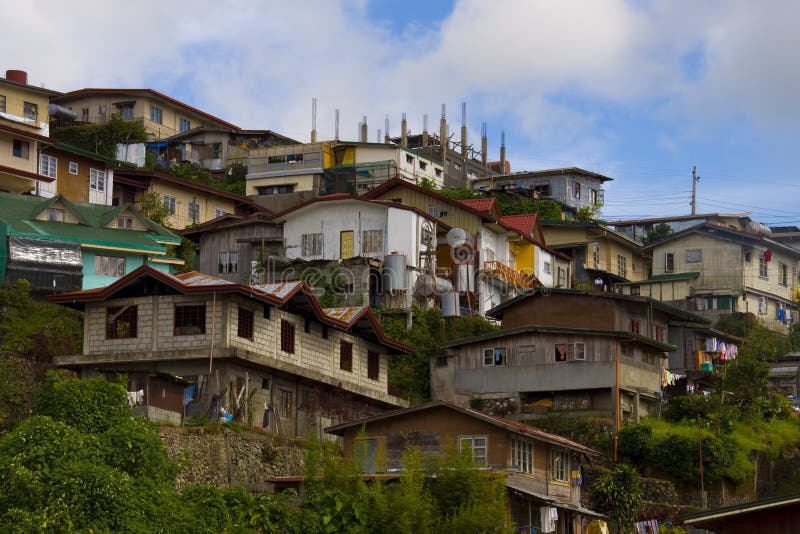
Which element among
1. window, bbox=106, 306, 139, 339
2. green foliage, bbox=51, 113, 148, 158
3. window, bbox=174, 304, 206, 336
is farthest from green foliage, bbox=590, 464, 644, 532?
green foliage, bbox=51, 113, 148, 158

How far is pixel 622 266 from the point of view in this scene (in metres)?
82.2

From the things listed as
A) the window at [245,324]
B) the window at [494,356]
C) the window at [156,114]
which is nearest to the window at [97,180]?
the window at [156,114]

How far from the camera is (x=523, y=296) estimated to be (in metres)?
60.0

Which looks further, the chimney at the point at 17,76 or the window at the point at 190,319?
the chimney at the point at 17,76

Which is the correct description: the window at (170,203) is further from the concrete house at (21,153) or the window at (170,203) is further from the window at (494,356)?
the window at (494,356)

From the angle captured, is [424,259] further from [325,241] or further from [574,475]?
[574,475]

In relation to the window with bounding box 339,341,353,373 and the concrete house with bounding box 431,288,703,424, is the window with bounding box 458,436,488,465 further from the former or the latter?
the concrete house with bounding box 431,288,703,424

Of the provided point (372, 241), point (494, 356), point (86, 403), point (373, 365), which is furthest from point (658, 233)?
point (86, 403)

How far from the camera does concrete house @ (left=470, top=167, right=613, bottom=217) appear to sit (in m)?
87.4

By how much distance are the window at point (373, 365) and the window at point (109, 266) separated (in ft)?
44.3

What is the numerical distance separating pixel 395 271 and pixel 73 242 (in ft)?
47.1

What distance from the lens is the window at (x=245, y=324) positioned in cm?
4556

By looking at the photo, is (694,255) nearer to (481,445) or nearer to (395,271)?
(395,271)

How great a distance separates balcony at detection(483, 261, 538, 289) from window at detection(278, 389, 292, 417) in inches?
820
